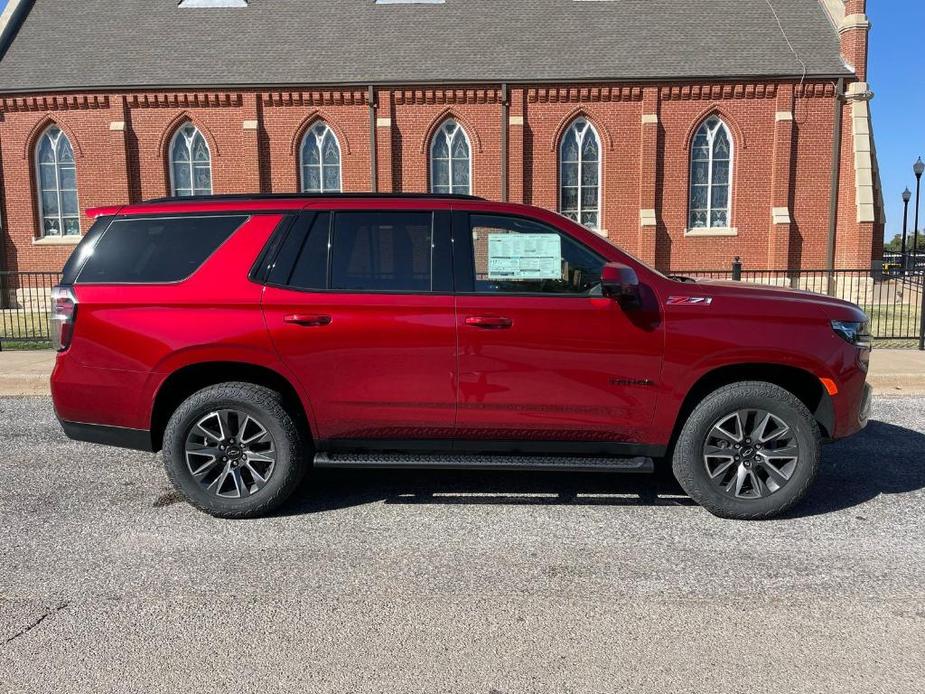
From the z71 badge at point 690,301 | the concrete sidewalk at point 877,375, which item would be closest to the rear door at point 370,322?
the z71 badge at point 690,301

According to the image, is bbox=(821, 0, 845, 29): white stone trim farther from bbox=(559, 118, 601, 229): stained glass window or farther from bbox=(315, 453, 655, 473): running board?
bbox=(315, 453, 655, 473): running board

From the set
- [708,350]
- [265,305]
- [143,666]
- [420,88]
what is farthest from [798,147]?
[143,666]

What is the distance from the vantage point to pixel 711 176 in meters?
20.0

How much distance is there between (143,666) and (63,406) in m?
2.32

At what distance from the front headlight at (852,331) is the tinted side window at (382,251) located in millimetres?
2568

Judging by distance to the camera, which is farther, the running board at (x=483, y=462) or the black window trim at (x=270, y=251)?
the black window trim at (x=270, y=251)

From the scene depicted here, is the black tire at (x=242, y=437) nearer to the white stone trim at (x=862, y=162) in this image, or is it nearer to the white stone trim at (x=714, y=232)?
the white stone trim at (x=714, y=232)

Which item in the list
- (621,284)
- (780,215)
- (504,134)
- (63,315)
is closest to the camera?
(621,284)

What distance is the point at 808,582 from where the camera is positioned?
3.32 meters

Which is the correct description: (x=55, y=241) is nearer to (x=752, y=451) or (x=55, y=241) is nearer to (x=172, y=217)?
(x=172, y=217)

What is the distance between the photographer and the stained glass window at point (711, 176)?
64.9 ft

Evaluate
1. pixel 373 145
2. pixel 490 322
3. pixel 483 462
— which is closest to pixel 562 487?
pixel 483 462

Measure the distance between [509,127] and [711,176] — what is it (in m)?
6.39

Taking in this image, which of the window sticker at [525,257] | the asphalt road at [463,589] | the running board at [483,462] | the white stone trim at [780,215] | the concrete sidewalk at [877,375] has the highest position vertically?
the white stone trim at [780,215]
